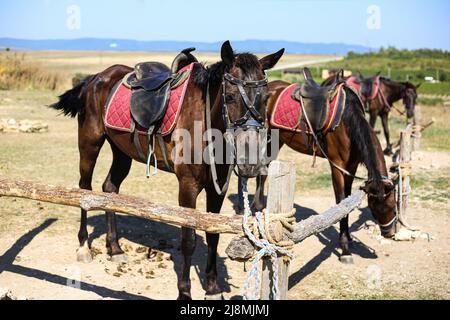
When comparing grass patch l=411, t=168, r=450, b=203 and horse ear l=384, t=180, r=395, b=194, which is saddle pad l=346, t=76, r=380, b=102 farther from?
horse ear l=384, t=180, r=395, b=194

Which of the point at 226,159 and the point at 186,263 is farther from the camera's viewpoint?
the point at 186,263

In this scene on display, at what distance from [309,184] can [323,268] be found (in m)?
3.86

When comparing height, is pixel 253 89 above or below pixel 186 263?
above

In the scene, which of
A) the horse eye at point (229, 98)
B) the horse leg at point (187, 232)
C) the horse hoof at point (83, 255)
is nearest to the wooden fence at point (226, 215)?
the horse leg at point (187, 232)

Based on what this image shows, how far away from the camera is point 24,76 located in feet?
75.2

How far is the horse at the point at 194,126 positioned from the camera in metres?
3.67

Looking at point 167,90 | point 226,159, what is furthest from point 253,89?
point 167,90

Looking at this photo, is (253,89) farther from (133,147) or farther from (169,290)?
(169,290)

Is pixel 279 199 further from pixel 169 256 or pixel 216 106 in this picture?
pixel 169 256

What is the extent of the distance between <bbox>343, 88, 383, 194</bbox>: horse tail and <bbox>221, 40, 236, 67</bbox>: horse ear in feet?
7.92

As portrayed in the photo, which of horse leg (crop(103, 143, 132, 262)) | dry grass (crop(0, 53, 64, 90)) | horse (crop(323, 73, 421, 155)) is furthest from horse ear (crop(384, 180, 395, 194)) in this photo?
dry grass (crop(0, 53, 64, 90))

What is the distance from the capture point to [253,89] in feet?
12.0
